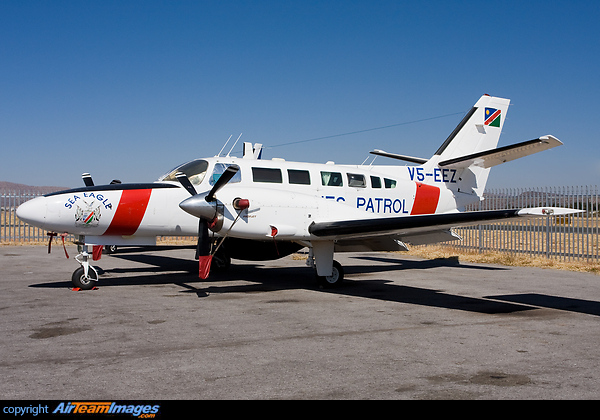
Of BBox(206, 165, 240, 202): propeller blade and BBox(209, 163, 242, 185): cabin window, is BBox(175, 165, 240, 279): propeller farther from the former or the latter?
BBox(209, 163, 242, 185): cabin window

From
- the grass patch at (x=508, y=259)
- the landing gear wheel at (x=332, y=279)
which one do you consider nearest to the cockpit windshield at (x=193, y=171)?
the landing gear wheel at (x=332, y=279)

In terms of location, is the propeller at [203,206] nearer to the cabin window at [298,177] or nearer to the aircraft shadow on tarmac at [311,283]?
the aircraft shadow on tarmac at [311,283]

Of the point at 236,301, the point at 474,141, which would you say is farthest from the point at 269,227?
the point at 474,141

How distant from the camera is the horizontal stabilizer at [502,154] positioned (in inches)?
447

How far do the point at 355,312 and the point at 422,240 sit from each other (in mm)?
4033

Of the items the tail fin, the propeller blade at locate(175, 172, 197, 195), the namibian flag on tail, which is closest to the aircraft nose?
the propeller blade at locate(175, 172, 197, 195)

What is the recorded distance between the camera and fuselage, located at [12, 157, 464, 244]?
10.2m

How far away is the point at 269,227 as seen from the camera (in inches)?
420

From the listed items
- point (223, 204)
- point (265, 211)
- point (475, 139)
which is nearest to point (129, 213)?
point (223, 204)

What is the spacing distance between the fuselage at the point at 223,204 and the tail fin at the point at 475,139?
365cm

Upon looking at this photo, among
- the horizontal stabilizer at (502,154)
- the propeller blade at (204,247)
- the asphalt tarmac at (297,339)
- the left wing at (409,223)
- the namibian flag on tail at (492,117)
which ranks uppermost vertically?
the namibian flag on tail at (492,117)

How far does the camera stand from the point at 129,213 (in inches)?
415

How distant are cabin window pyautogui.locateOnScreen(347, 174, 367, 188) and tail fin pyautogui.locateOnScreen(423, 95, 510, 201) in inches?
117
